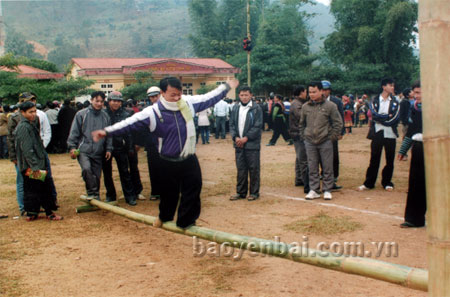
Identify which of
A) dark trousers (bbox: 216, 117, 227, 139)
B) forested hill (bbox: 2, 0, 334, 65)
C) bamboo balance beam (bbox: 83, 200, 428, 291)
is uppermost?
forested hill (bbox: 2, 0, 334, 65)

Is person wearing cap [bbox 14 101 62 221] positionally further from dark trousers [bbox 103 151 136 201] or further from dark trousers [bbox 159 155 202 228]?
dark trousers [bbox 159 155 202 228]

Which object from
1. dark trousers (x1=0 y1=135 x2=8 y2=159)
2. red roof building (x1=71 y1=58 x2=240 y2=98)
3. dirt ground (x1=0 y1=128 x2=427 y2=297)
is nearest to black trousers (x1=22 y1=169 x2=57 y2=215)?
dirt ground (x1=0 y1=128 x2=427 y2=297)

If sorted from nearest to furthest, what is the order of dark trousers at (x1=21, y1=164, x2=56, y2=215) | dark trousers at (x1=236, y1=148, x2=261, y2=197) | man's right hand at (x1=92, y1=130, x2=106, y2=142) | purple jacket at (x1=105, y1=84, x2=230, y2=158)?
man's right hand at (x1=92, y1=130, x2=106, y2=142)
purple jacket at (x1=105, y1=84, x2=230, y2=158)
dark trousers at (x1=21, y1=164, x2=56, y2=215)
dark trousers at (x1=236, y1=148, x2=261, y2=197)

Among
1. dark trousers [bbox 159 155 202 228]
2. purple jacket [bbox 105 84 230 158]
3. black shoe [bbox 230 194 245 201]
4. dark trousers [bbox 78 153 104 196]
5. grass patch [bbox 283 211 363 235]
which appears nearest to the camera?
purple jacket [bbox 105 84 230 158]

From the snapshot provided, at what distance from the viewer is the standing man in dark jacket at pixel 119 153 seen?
8.20 m

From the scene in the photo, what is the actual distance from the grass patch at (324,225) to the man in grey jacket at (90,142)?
10.6ft

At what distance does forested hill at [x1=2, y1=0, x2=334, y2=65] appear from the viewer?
115938mm

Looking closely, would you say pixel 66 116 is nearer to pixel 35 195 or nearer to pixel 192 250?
pixel 35 195

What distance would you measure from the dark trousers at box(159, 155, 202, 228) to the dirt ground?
50 cm

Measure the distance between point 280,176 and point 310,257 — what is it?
7.03 metres

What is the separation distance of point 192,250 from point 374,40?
38.7m

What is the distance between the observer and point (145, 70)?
33.8 metres

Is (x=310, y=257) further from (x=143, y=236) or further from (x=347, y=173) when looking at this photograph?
(x=347, y=173)

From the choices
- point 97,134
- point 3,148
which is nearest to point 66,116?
point 3,148
